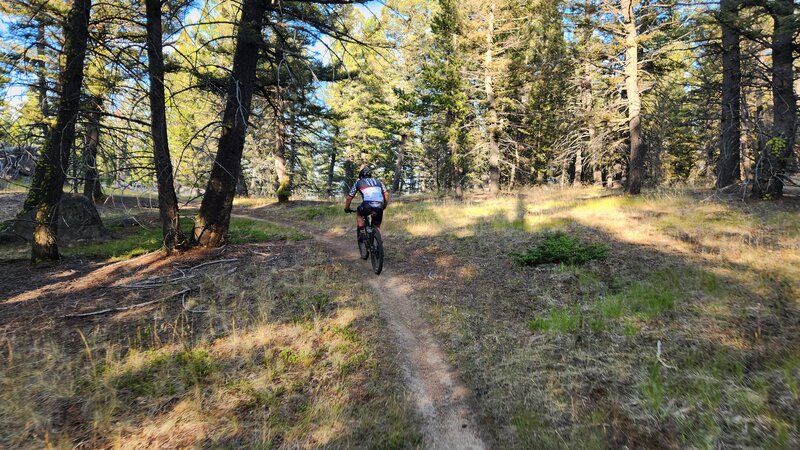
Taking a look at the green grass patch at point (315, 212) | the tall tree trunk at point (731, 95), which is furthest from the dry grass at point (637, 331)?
the green grass patch at point (315, 212)

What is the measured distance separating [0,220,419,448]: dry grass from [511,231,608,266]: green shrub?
151 inches

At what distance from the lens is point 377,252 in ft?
27.9

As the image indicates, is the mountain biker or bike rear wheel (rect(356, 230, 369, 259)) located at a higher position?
the mountain biker

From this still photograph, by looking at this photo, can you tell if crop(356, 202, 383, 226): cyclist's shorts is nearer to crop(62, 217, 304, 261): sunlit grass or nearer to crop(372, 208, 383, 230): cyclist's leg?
crop(372, 208, 383, 230): cyclist's leg

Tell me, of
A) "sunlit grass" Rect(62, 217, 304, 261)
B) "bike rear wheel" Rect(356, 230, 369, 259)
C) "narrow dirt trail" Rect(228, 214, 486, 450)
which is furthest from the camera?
"sunlit grass" Rect(62, 217, 304, 261)

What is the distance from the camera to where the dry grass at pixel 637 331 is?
3.39 meters

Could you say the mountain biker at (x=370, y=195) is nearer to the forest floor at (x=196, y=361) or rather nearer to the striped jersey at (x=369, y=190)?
the striped jersey at (x=369, y=190)

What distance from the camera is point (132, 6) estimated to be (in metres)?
9.08

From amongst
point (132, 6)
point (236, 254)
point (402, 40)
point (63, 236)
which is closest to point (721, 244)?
point (236, 254)

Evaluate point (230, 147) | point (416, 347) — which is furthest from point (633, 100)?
point (230, 147)

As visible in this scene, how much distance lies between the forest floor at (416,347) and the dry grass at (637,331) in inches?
1.0

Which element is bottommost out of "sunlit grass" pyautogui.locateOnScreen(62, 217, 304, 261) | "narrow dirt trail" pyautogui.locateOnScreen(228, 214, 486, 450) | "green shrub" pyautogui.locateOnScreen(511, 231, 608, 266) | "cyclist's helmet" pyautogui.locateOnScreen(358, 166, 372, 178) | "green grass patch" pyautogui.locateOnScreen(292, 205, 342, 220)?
"narrow dirt trail" pyautogui.locateOnScreen(228, 214, 486, 450)

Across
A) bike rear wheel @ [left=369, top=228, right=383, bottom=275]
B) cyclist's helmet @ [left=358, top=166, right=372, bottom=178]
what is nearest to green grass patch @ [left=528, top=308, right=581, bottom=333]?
bike rear wheel @ [left=369, top=228, right=383, bottom=275]

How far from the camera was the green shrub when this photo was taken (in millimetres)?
7594
